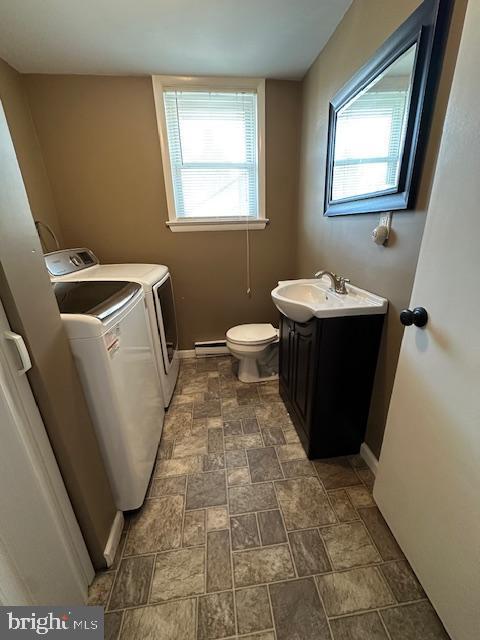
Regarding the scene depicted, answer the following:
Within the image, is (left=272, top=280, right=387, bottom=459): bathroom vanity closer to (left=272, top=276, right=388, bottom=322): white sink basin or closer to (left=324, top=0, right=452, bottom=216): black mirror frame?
(left=272, top=276, right=388, bottom=322): white sink basin

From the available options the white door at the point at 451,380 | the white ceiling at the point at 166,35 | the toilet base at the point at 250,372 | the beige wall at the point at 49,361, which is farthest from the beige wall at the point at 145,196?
the white door at the point at 451,380

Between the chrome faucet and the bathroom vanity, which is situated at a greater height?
the chrome faucet

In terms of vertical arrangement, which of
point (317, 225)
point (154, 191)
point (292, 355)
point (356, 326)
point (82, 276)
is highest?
point (154, 191)

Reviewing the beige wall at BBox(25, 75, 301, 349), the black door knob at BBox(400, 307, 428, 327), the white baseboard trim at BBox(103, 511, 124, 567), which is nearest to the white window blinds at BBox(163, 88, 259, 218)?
the beige wall at BBox(25, 75, 301, 349)

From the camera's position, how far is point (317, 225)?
6.55 ft

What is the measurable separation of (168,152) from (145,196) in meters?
0.39

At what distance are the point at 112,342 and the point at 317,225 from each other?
5.45 feet

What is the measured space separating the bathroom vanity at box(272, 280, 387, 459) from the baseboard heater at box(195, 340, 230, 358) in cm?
118

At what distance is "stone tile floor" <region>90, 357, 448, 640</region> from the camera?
907 mm

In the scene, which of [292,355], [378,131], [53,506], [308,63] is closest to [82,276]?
[53,506]

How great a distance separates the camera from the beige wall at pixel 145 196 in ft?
6.52

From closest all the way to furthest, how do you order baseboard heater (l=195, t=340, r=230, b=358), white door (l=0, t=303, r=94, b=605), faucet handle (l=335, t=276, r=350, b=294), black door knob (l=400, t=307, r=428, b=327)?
white door (l=0, t=303, r=94, b=605), black door knob (l=400, t=307, r=428, b=327), faucet handle (l=335, t=276, r=350, b=294), baseboard heater (l=195, t=340, r=230, b=358)

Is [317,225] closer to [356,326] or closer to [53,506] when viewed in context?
[356,326]

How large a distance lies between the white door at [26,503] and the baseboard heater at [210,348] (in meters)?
1.87
